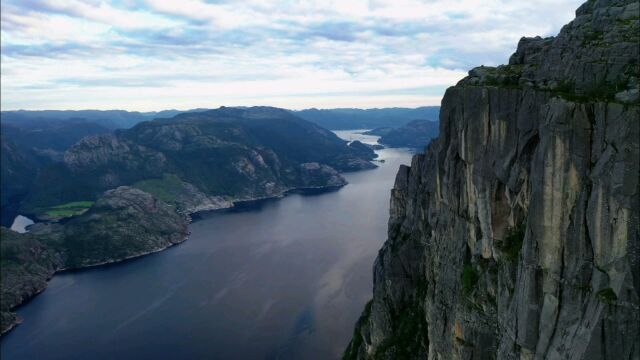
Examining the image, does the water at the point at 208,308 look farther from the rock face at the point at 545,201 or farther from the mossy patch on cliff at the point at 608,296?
the mossy patch on cliff at the point at 608,296

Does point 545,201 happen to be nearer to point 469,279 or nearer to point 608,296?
point 608,296

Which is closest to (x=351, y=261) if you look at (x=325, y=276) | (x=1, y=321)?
(x=325, y=276)

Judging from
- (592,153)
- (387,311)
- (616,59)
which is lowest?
(387,311)

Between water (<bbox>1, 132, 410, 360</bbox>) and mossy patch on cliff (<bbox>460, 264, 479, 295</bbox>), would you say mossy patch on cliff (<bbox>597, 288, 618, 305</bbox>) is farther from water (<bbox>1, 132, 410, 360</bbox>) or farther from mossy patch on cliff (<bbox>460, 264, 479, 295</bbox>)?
water (<bbox>1, 132, 410, 360</bbox>)

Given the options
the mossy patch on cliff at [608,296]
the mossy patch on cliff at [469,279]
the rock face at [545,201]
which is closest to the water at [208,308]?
the mossy patch on cliff at [469,279]

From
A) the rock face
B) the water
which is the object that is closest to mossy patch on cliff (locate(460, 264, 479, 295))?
the rock face

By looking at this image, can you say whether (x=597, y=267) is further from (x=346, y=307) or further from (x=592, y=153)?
(x=346, y=307)
